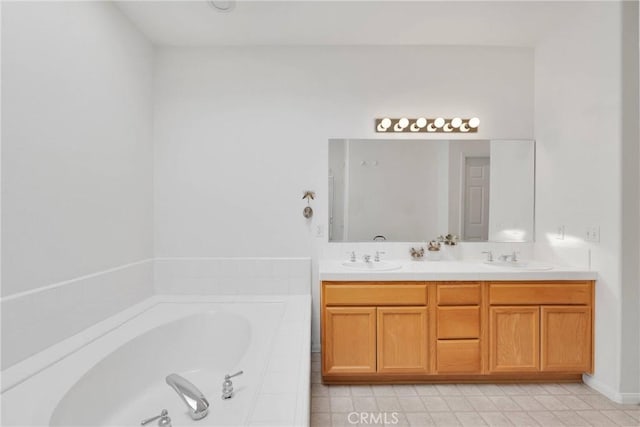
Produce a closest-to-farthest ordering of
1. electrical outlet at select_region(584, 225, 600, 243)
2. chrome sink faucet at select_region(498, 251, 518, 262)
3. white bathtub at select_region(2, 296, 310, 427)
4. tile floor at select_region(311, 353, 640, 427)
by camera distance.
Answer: white bathtub at select_region(2, 296, 310, 427), tile floor at select_region(311, 353, 640, 427), electrical outlet at select_region(584, 225, 600, 243), chrome sink faucet at select_region(498, 251, 518, 262)

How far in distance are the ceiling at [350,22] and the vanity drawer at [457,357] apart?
2.34 m

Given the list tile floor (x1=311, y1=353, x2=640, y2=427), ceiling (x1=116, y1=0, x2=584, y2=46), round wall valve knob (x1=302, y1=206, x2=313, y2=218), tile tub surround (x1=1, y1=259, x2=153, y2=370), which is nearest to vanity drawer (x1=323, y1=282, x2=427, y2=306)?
tile floor (x1=311, y1=353, x2=640, y2=427)

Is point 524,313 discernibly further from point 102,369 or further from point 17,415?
point 17,415

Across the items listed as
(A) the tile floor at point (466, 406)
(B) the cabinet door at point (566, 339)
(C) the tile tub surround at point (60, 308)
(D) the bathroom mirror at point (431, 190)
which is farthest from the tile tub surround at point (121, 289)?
(B) the cabinet door at point (566, 339)

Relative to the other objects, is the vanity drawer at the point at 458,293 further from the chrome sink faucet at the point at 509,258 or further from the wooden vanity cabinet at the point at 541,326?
the chrome sink faucet at the point at 509,258

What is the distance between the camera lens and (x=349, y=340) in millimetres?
2316

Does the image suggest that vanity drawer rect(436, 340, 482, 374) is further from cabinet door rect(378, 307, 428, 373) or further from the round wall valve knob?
the round wall valve knob

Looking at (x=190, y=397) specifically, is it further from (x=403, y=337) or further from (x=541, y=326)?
(x=541, y=326)

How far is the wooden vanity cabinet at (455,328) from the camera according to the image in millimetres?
2309

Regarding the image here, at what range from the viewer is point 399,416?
78.7 inches

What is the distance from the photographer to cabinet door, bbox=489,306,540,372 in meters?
2.32

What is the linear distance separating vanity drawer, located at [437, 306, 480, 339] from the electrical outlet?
906 millimetres

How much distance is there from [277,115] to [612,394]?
3104 mm

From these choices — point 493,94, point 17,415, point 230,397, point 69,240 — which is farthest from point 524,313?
point 69,240
